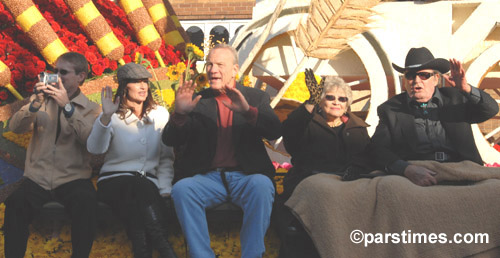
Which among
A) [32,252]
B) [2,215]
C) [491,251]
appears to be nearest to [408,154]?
[491,251]

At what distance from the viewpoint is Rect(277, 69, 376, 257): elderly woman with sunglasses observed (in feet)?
11.2

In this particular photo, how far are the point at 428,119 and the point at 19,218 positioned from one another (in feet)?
8.32

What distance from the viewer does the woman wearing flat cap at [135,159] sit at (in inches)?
124

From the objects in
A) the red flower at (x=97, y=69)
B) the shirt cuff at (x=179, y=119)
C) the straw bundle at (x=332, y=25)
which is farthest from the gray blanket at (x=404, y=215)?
the red flower at (x=97, y=69)

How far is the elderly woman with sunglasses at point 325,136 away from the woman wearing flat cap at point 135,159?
0.77 m

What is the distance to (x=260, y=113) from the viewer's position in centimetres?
334

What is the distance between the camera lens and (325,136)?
3.50 meters

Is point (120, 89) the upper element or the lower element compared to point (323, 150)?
upper

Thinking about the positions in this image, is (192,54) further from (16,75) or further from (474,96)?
(474,96)

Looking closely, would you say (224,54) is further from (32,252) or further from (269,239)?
(32,252)

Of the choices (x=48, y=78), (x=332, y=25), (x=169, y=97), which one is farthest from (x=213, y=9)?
(x=48, y=78)

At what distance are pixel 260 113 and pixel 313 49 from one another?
102 centimetres

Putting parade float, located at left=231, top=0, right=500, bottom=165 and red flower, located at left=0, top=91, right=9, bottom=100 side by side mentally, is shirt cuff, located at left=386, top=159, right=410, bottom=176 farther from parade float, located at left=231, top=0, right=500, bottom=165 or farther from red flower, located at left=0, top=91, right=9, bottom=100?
red flower, located at left=0, top=91, right=9, bottom=100

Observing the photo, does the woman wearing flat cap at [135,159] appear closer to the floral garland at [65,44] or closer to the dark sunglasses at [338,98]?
the dark sunglasses at [338,98]
